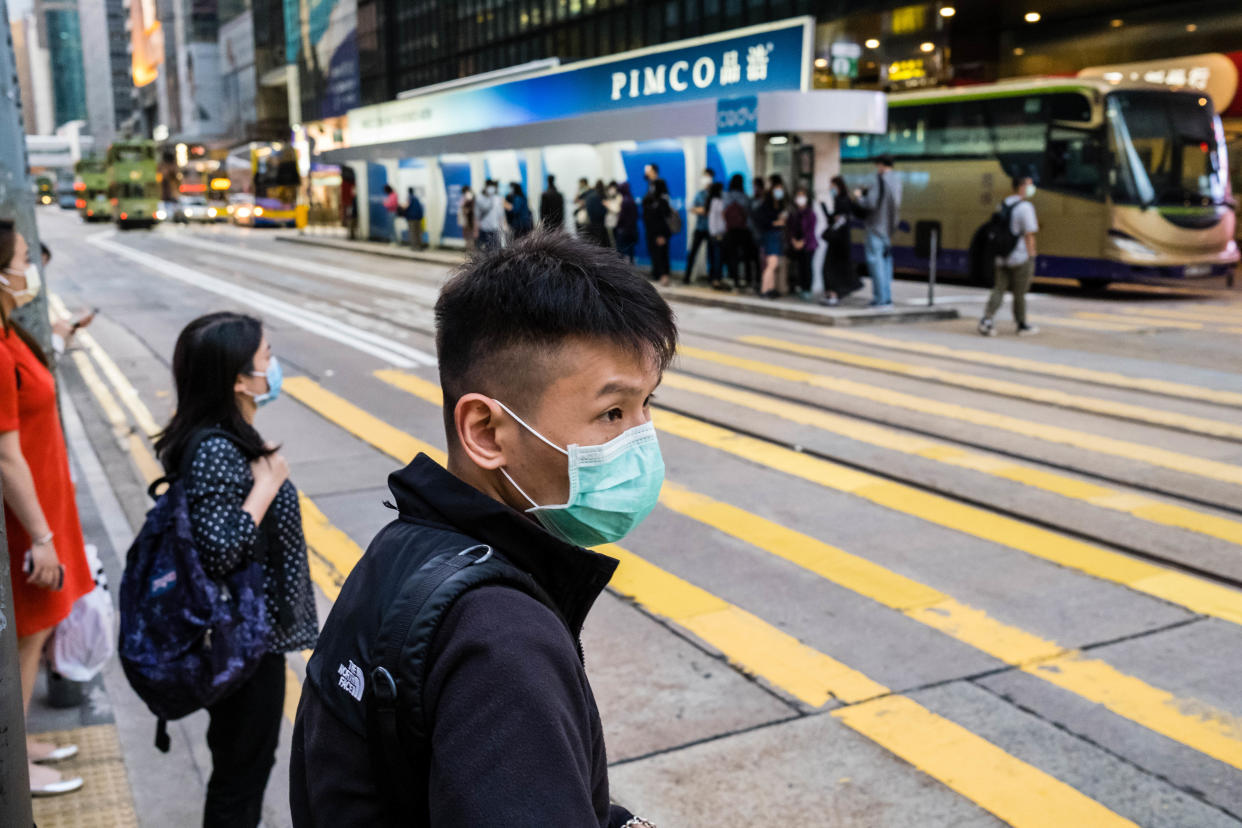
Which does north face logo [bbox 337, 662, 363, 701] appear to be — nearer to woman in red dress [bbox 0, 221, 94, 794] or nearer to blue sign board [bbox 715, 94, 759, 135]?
woman in red dress [bbox 0, 221, 94, 794]

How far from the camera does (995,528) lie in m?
6.46

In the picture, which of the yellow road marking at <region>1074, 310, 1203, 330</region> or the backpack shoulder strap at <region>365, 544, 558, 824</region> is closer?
the backpack shoulder strap at <region>365, 544, 558, 824</region>

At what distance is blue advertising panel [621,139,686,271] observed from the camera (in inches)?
845

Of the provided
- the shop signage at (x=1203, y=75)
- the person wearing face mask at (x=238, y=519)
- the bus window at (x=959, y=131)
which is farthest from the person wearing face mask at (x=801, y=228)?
the person wearing face mask at (x=238, y=519)

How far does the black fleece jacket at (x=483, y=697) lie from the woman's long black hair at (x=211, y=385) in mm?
1802

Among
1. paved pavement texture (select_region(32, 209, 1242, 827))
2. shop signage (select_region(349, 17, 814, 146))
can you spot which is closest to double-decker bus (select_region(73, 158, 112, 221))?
shop signage (select_region(349, 17, 814, 146))

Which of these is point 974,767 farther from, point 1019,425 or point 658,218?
point 658,218

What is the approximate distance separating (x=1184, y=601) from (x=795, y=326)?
→ 34.0ft

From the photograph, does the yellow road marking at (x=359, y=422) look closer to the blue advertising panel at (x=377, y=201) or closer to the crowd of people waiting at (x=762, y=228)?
the crowd of people waiting at (x=762, y=228)

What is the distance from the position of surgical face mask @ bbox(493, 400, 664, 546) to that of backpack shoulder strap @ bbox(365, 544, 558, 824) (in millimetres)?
250

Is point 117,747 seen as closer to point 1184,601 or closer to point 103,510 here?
point 103,510

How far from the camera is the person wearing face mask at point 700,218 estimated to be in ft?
64.1

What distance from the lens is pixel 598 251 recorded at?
1475 millimetres

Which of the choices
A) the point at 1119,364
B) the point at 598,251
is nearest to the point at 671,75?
the point at 1119,364
